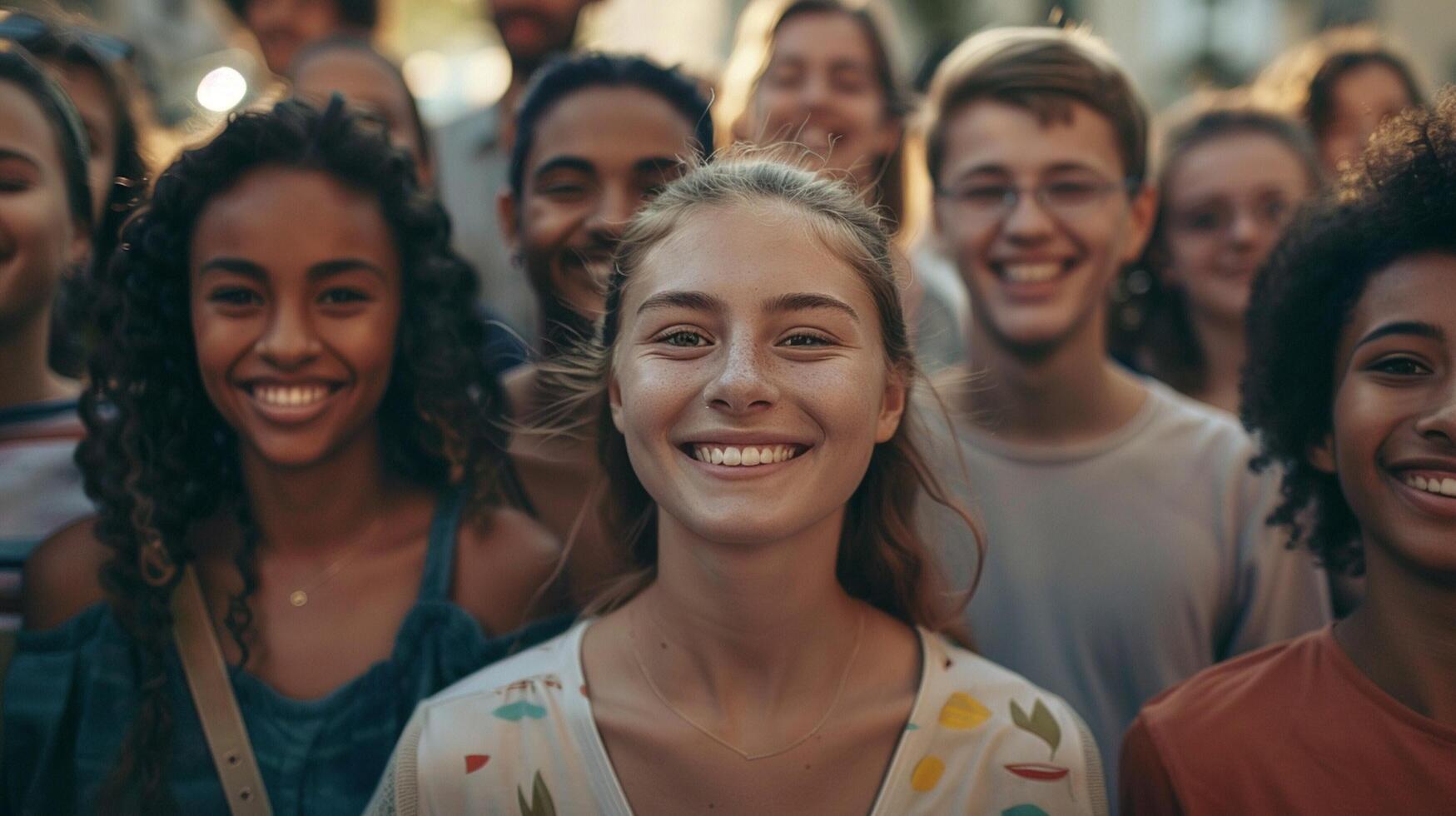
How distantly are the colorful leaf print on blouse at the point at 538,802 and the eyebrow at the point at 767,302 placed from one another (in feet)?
2.95

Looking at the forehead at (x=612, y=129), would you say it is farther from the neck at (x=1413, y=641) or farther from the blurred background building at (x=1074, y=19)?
the blurred background building at (x=1074, y=19)

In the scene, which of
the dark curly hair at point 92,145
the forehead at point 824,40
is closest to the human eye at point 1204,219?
the forehead at point 824,40

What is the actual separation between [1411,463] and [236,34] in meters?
5.27

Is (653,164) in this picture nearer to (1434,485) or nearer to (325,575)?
(325,575)

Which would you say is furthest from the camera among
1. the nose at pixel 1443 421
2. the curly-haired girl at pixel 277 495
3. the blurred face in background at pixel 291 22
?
the blurred face in background at pixel 291 22

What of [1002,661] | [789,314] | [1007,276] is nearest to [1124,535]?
[1002,661]

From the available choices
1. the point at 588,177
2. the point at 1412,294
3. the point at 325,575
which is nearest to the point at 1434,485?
the point at 1412,294

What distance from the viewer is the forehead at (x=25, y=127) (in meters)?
3.05

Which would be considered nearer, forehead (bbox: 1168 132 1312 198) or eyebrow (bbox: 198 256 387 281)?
eyebrow (bbox: 198 256 387 281)

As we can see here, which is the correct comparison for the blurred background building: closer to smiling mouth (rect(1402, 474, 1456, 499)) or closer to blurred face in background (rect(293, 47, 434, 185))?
blurred face in background (rect(293, 47, 434, 185))

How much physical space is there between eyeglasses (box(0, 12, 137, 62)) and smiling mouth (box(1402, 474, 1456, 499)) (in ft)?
11.7

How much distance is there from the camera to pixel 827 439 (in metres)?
2.26

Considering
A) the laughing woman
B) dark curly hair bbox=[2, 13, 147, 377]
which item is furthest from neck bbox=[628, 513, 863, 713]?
dark curly hair bbox=[2, 13, 147, 377]

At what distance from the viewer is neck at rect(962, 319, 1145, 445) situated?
329cm
